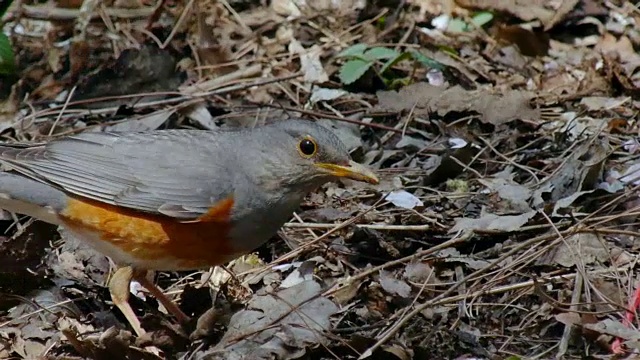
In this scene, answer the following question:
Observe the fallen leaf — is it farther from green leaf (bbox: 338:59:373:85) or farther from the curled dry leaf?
green leaf (bbox: 338:59:373:85)

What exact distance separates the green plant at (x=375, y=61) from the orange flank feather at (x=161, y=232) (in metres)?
3.06

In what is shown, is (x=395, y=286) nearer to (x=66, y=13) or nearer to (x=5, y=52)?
(x=5, y=52)

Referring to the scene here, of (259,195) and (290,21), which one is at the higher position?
(259,195)

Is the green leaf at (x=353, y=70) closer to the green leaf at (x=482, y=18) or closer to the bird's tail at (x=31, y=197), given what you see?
the green leaf at (x=482, y=18)

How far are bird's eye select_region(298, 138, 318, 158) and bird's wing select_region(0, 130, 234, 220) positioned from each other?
45 cm

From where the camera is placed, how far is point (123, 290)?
585 cm

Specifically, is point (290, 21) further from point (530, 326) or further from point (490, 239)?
point (530, 326)

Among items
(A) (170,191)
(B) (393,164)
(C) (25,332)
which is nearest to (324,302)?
(A) (170,191)

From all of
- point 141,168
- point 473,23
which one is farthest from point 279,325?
point 473,23

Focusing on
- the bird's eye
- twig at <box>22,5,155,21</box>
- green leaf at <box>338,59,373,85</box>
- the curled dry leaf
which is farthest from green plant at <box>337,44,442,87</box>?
the curled dry leaf

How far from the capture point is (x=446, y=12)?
9.60m

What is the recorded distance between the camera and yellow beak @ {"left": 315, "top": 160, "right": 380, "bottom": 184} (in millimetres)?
5738

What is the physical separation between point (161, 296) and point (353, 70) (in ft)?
10.5

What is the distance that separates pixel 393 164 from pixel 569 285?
216 cm
